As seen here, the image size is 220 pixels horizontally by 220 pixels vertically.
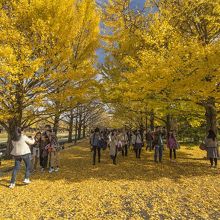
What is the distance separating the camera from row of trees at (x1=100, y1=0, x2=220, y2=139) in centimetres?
1020

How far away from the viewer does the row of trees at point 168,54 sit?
10.2 metres

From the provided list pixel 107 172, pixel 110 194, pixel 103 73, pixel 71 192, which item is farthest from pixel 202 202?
pixel 103 73

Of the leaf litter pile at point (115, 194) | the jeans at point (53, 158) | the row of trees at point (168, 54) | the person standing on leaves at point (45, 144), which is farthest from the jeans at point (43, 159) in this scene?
the row of trees at point (168, 54)

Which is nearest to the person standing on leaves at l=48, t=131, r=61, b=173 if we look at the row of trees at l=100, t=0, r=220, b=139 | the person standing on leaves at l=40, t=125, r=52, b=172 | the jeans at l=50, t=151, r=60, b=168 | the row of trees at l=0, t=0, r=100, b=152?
the jeans at l=50, t=151, r=60, b=168

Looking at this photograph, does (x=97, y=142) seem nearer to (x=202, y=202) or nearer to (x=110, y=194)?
(x=110, y=194)

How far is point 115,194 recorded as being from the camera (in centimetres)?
803

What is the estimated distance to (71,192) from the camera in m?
8.27

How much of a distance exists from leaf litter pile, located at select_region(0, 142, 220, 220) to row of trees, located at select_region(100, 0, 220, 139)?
3.04 metres

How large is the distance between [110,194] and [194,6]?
854 centimetres

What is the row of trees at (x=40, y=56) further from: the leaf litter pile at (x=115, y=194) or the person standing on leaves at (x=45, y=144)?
the leaf litter pile at (x=115, y=194)

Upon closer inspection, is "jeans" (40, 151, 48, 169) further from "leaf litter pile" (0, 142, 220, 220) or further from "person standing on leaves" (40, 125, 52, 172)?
"leaf litter pile" (0, 142, 220, 220)

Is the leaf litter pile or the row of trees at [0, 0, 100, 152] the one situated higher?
the row of trees at [0, 0, 100, 152]

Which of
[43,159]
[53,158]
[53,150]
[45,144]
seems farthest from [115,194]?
[43,159]

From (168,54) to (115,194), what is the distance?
558 cm
